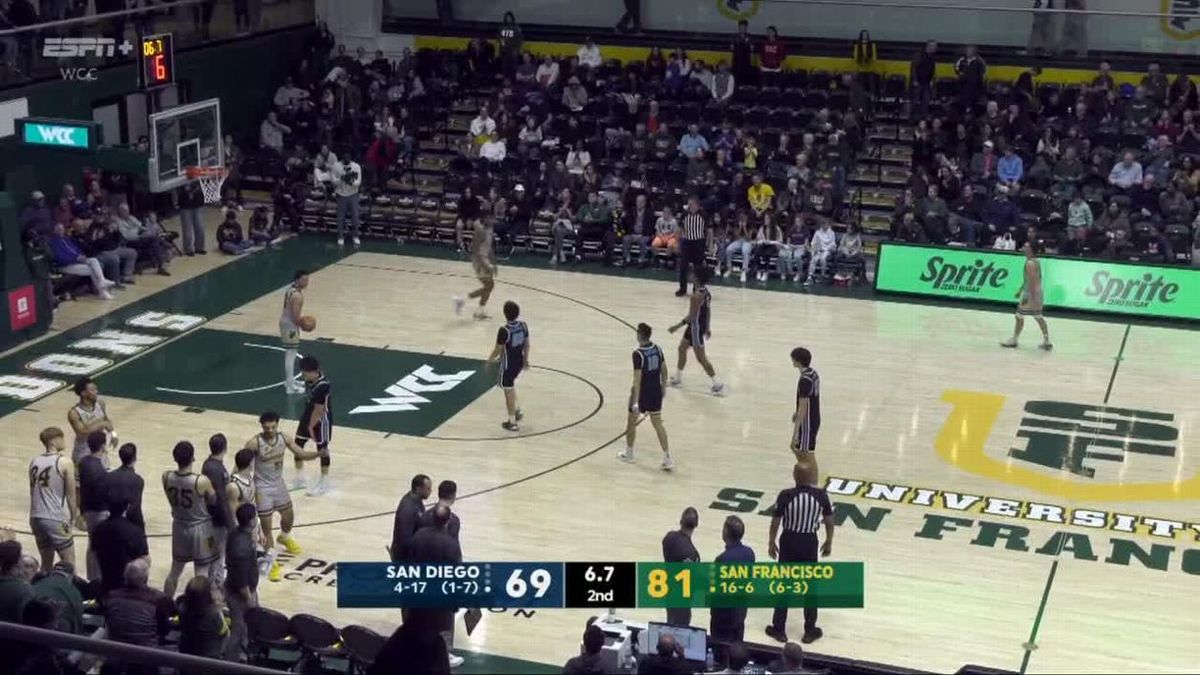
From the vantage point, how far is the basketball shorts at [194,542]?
14562mm

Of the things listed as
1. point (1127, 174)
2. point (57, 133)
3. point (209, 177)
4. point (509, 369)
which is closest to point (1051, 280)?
point (1127, 174)

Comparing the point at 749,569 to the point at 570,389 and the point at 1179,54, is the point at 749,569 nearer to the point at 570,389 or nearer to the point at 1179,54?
the point at 570,389

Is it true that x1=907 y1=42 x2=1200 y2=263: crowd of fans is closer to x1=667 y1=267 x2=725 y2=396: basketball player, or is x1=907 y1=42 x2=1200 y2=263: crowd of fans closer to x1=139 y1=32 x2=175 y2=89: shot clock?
x1=667 y1=267 x2=725 y2=396: basketball player

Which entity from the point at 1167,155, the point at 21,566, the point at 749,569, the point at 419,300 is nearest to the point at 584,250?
the point at 419,300

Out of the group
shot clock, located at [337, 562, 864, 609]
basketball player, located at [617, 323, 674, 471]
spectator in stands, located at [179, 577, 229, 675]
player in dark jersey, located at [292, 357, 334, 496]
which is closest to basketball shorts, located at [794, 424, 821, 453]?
basketball player, located at [617, 323, 674, 471]

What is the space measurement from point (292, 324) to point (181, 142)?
801 cm

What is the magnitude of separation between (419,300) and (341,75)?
420 inches

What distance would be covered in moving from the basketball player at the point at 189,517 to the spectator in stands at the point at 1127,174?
19091 mm

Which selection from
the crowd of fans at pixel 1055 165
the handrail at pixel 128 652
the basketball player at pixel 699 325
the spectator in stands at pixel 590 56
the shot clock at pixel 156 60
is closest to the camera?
the handrail at pixel 128 652

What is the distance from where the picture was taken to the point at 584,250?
1152 inches

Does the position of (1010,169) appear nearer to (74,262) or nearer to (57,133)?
(74,262)

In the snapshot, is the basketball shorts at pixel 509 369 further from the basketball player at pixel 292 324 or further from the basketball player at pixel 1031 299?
the basketball player at pixel 1031 299

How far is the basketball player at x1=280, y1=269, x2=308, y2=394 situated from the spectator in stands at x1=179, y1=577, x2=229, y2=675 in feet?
30.0

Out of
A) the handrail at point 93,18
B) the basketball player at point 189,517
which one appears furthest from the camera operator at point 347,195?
the basketball player at point 189,517
